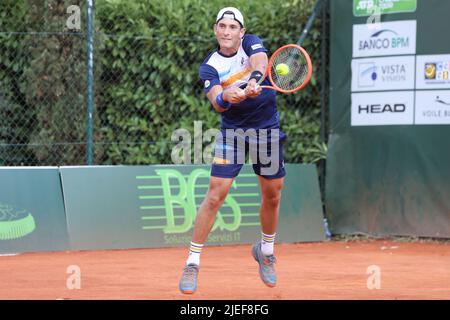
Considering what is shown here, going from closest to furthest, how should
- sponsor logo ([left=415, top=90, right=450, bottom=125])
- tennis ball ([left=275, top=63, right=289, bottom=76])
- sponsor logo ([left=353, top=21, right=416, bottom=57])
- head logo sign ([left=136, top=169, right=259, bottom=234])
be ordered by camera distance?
1. tennis ball ([left=275, top=63, right=289, bottom=76])
2. head logo sign ([left=136, top=169, right=259, bottom=234])
3. sponsor logo ([left=415, top=90, right=450, bottom=125])
4. sponsor logo ([left=353, top=21, right=416, bottom=57])

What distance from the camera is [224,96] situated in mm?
6035

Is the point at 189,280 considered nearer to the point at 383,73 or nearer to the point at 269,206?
the point at 269,206

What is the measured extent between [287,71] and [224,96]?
0.54 metres

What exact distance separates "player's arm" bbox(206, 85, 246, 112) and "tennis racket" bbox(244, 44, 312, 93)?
309 mm

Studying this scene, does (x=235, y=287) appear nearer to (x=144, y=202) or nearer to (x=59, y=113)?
(x=144, y=202)

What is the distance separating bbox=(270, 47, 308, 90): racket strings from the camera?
6477mm

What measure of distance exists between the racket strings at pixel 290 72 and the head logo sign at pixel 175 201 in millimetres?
3374

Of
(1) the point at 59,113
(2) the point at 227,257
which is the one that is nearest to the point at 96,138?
(1) the point at 59,113

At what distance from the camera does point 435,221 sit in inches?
401

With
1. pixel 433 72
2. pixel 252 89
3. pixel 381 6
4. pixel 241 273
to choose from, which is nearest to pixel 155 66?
pixel 381 6

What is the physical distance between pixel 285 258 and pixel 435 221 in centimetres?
216

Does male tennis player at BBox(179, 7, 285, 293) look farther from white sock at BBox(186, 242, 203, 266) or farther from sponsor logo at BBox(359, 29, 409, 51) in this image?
sponsor logo at BBox(359, 29, 409, 51)

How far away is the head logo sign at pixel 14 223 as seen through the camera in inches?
360

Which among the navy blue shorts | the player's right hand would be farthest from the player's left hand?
the navy blue shorts
